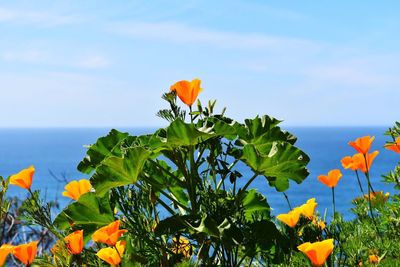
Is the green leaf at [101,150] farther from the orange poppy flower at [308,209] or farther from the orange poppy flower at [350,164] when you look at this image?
the orange poppy flower at [350,164]

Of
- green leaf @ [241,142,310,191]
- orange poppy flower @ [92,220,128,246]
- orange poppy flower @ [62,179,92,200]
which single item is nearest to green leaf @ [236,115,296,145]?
green leaf @ [241,142,310,191]

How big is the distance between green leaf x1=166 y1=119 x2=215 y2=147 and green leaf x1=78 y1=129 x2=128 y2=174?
404 mm

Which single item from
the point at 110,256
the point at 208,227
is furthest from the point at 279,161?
the point at 110,256

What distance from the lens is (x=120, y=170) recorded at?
6.99ft

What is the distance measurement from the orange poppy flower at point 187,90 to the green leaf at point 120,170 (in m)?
0.29

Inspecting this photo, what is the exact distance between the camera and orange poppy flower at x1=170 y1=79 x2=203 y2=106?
2.22 m

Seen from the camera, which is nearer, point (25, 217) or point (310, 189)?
point (25, 217)

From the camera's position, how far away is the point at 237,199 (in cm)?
220

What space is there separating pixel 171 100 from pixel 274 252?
0.71m

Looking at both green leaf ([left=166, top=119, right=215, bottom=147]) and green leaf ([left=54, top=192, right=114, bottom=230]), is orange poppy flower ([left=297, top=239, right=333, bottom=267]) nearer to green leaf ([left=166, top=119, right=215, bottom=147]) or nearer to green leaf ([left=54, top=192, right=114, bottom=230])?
green leaf ([left=166, top=119, right=215, bottom=147])

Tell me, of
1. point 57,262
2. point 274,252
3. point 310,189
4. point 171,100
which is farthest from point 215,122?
point 310,189

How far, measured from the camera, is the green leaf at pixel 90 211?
2359 millimetres

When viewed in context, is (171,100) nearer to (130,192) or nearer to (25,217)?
(130,192)

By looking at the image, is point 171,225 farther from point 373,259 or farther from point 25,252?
point 373,259
